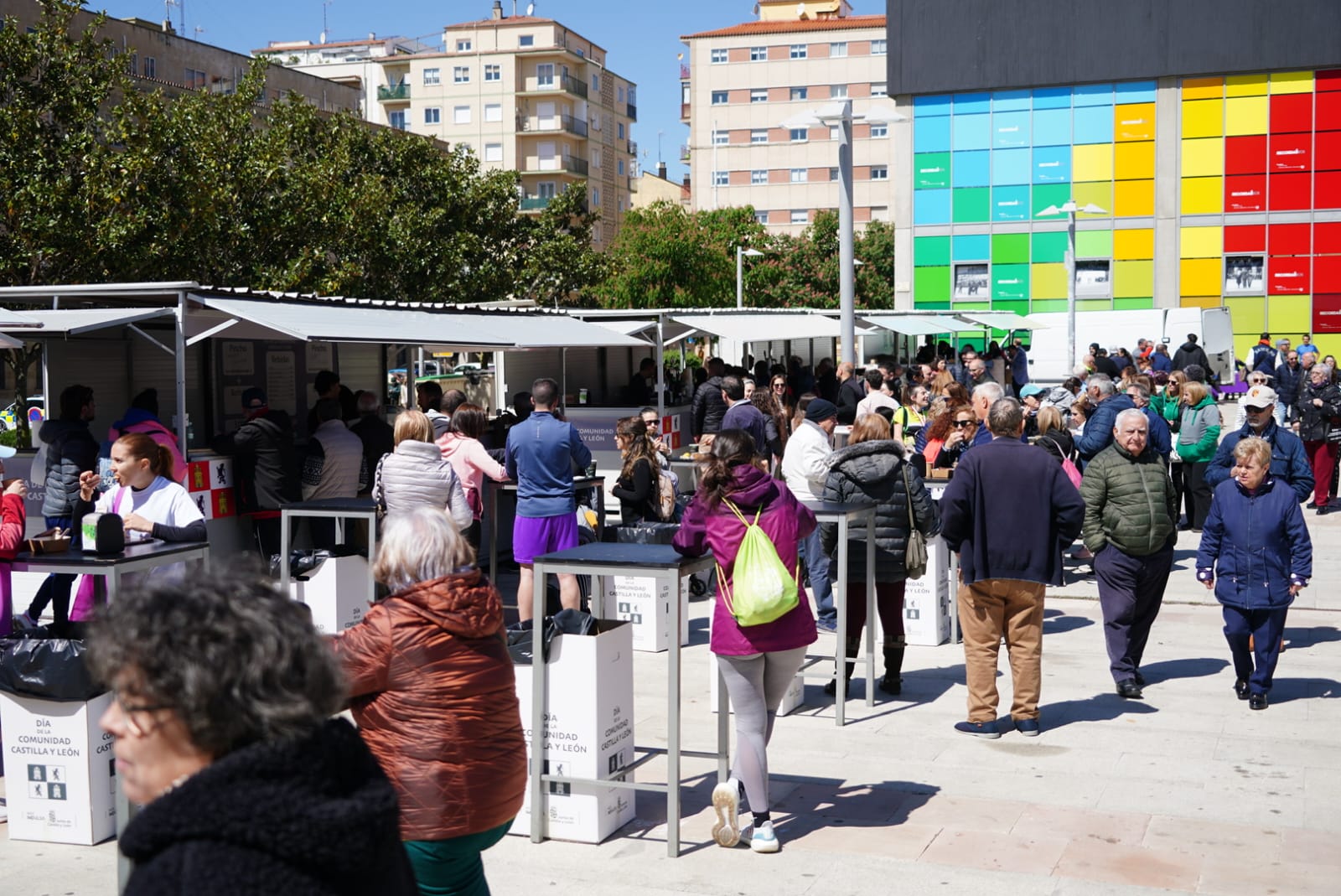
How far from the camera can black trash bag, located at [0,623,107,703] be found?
19.7ft

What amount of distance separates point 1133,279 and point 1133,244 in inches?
43.7

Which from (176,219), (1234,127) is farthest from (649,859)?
(1234,127)

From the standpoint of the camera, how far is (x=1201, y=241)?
4503 cm

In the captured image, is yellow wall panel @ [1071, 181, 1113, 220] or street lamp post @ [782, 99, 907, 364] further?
yellow wall panel @ [1071, 181, 1113, 220]

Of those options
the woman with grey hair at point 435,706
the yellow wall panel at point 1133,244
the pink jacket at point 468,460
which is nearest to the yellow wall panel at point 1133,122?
the yellow wall panel at point 1133,244

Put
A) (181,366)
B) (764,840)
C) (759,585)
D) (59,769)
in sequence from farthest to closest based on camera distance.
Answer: (181,366) < (59,769) < (764,840) < (759,585)

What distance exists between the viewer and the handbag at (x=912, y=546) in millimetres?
8562

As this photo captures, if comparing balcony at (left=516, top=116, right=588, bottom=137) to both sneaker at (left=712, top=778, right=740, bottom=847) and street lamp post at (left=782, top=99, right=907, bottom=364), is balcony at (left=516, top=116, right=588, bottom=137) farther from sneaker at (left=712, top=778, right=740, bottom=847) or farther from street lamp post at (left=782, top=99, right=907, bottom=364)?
sneaker at (left=712, top=778, right=740, bottom=847)

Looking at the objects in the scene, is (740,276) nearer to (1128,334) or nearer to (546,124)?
(1128,334)

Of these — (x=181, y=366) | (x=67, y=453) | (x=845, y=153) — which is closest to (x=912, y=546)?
(x=181, y=366)

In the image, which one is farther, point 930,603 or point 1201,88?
point 1201,88

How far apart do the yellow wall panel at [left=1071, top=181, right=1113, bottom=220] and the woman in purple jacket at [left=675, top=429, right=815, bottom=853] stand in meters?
42.3

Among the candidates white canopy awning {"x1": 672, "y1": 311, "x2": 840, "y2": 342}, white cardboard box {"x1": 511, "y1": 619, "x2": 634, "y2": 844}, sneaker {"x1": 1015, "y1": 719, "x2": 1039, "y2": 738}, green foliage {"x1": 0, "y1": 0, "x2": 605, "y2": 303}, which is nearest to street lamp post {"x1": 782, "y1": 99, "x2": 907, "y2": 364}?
white canopy awning {"x1": 672, "y1": 311, "x2": 840, "y2": 342}

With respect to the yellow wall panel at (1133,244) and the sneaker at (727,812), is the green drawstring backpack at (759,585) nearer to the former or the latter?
the sneaker at (727,812)
